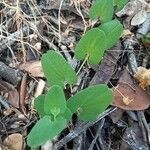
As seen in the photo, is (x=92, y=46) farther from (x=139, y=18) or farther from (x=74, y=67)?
(x=139, y=18)

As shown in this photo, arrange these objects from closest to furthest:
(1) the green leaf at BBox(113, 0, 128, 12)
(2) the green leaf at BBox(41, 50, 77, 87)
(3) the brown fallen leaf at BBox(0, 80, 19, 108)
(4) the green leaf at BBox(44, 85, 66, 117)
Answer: (4) the green leaf at BBox(44, 85, 66, 117) → (2) the green leaf at BBox(41, 50, 77, 87) → (3) the brown fallen leaf at BBox(0, 80, 19, 108) → (1) the green leaf at BBox(113, 0, 128, 12)

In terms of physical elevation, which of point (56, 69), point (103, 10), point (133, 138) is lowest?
point (133, 138)

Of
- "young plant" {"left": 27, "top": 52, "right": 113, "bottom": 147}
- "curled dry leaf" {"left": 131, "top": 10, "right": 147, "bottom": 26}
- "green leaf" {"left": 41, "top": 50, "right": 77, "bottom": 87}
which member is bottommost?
"young plant" {"left": 27, "top": 52, "right": 113, "bottom": 147}

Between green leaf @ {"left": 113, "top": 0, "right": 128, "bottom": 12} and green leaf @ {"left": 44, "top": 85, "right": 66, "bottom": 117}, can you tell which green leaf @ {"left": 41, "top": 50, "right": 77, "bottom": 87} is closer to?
green leaf @ {"left": 44, "top": 85, "right": 66, "bottom": 117}

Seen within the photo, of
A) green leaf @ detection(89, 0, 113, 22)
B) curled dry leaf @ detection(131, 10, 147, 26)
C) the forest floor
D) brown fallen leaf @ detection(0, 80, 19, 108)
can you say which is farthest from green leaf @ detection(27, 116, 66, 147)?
curled dry leaf @ detection(131, 10, 147, 26)

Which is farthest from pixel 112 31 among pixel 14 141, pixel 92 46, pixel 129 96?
pixel 14 141

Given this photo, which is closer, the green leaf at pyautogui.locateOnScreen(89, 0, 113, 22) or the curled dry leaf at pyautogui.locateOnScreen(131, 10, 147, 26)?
the green leaf at pyautogui.locateOnScreen(89, 0, 113, 22)
